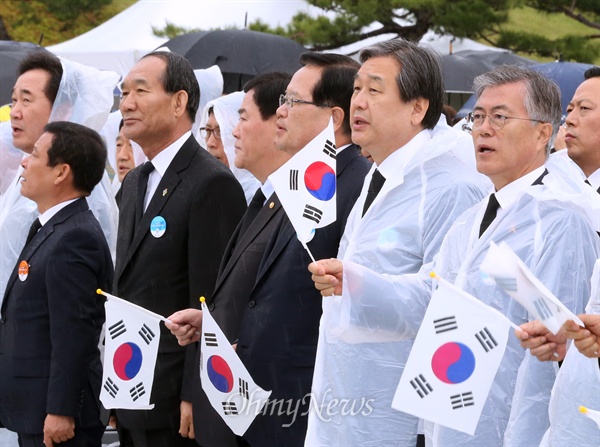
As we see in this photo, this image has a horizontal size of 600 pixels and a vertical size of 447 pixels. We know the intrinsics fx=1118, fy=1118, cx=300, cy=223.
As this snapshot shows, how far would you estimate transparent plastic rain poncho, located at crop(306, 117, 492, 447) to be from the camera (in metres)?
3.68

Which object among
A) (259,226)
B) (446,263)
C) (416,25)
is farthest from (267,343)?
(416,25)

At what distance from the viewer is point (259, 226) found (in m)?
4.37

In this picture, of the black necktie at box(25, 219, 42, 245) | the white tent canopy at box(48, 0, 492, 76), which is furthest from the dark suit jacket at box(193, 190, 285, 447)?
the white tent canopy at box(48, 0, 492, 76)

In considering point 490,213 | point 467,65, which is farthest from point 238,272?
point 467,65

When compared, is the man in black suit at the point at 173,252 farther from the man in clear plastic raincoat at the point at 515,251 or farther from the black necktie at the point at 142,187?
the man in clear plastic raincoat at the point at 515,251

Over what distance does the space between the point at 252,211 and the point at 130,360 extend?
0.76 meters

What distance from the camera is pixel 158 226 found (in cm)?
462

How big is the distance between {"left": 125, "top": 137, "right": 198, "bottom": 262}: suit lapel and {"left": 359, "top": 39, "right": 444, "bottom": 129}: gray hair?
1.08 meters

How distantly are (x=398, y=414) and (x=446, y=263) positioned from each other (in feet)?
1.74

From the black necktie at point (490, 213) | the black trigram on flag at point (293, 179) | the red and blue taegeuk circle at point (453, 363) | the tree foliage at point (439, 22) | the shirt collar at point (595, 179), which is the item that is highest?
the black trigram on flag at point (293, 179)

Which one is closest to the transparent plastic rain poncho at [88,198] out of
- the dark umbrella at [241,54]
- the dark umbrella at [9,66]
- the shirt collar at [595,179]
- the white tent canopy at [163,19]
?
the shirt collar at [595,179]

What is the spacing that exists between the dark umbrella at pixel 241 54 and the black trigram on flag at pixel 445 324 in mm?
7663

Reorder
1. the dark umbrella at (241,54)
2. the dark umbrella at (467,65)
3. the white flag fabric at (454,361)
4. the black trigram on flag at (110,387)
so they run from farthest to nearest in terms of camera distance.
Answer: the dark umbrella at (467,65)
the dark umbrella at (241,54)
the black trigram on flag at (110,387)
the white flag fabric at (454,361)

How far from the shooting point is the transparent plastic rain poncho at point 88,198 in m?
5.50
